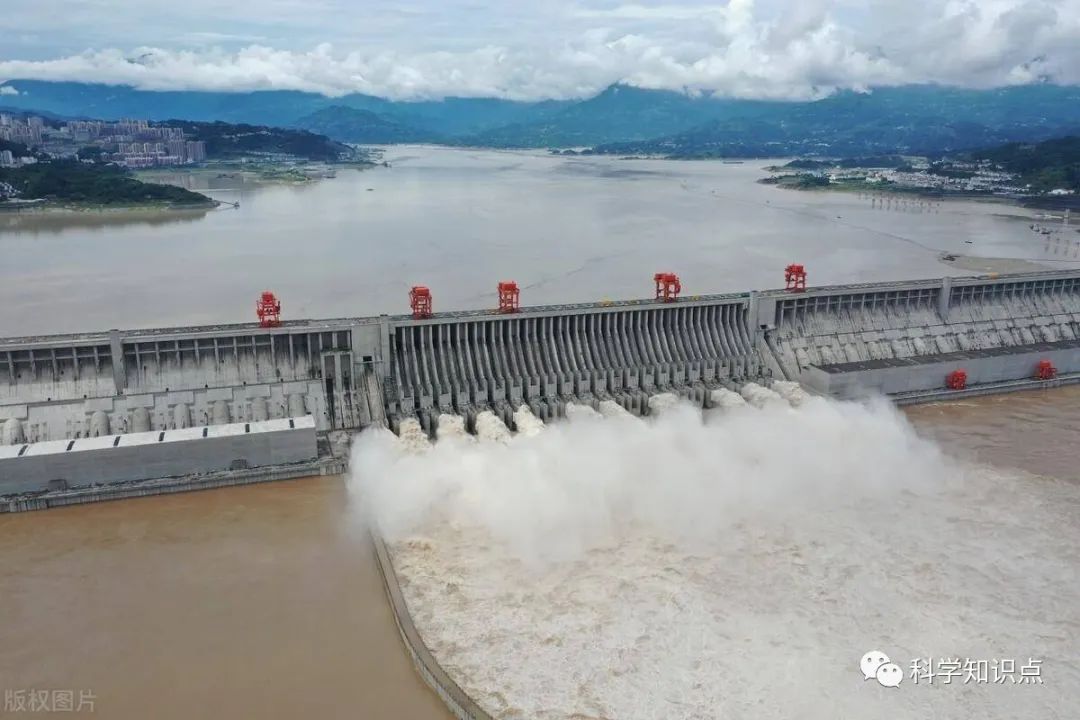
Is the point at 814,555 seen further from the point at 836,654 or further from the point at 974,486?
the point at 974,486

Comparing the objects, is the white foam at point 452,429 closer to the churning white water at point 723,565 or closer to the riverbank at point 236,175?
the churning white water at point 723,565

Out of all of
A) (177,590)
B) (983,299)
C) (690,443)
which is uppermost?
(983,299)

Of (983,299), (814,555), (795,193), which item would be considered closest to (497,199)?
(795,193)

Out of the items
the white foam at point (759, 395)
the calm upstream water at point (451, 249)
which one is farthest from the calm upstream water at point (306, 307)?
the white foam at point (759, 395)

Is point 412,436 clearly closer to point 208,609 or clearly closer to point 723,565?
point 208,609

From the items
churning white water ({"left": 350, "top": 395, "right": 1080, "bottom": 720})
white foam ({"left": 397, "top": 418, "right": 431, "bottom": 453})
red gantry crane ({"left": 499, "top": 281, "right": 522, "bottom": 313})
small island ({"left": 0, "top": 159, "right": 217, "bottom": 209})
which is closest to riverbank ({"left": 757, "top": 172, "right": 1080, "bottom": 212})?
small island ({"left": 0, "top": 159, "right": 217, "bottom": 209})
